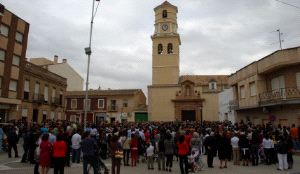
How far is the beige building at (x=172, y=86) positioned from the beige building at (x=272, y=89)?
739 inches

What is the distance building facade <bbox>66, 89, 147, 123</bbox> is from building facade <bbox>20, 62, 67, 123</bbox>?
13.4 m

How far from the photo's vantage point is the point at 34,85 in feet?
105

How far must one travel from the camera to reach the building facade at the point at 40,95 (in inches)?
1212

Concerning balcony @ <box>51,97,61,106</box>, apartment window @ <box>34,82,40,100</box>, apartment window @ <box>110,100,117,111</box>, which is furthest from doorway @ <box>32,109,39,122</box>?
apartment window @ <box>110,100,117,111</box>

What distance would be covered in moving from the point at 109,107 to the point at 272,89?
108ft

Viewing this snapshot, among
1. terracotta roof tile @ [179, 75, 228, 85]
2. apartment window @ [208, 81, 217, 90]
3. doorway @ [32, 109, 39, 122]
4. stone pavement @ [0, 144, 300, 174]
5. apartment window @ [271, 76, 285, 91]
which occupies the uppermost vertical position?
terracotta roof tile @ [179, 75, 228, 85]

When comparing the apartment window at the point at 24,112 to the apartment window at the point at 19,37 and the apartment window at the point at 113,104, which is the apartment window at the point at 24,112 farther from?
the apartment window at the point at 113,104

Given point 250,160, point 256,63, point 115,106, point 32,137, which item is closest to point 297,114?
point 256,63

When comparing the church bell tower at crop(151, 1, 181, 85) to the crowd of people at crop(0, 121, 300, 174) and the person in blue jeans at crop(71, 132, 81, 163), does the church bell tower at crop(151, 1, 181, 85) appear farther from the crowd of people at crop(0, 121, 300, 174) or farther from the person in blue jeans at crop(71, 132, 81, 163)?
the person in blue jeans at crop(71, 132, 81, 163)

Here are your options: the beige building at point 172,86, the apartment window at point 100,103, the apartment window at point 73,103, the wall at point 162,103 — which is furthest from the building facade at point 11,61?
the apartment window at point 73,103

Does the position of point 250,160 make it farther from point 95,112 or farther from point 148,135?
point 95,112

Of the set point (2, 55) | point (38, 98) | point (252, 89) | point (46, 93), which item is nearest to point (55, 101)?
point (46, 93)

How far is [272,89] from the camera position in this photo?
24.1 meters

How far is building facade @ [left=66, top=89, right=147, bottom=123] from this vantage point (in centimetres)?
5116
